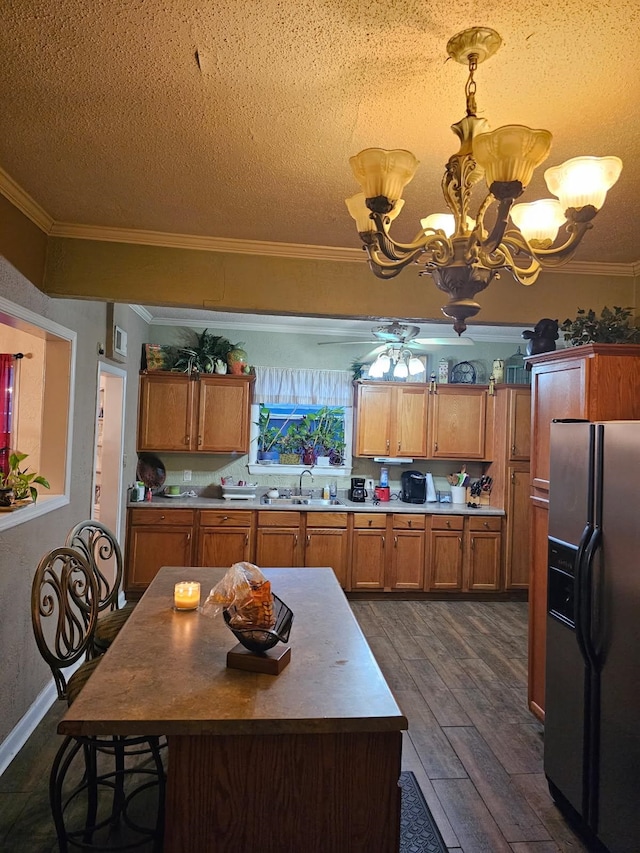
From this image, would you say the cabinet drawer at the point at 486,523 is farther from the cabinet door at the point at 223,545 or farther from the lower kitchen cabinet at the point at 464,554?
the cabinet door at the point at 223,545

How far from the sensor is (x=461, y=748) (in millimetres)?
2662

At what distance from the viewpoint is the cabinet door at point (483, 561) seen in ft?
16.4

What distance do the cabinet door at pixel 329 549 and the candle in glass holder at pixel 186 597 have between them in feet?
9.31

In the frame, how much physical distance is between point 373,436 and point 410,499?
74 centimetres

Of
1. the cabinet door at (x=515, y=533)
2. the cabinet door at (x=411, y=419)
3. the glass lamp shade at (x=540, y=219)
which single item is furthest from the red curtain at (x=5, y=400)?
the cabinet door at (x=515, y=533)

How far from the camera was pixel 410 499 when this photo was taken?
5316mm

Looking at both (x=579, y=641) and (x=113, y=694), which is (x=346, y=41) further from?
(x=579, y=641)

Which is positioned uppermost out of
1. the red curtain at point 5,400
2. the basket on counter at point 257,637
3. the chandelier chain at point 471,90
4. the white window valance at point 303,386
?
the chandelier chain at point 471,90

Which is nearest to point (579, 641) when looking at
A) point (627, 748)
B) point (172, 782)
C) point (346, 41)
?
point (627, 748)

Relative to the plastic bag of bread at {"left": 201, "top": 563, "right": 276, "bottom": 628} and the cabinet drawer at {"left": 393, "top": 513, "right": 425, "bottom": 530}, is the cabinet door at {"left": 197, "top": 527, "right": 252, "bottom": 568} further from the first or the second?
the plastic bag of bread at {"left": 201, "top": 563, "right": 276, "bottom": 628}

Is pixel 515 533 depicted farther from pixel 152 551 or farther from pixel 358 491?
pixel 152 551

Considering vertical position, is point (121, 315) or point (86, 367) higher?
point (121, 315)

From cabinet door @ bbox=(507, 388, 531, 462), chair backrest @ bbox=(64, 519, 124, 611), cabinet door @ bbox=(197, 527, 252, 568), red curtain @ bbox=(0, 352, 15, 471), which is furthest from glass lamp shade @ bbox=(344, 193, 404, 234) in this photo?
cabinet door @ bbox=(507, 388, 531, 462)

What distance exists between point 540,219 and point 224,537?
385 cm
